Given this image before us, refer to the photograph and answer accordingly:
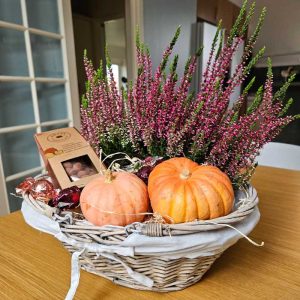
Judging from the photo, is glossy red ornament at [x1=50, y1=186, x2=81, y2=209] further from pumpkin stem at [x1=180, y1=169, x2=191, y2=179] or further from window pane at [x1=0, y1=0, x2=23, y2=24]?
window pane at [x1=0, y1=0, x2=23, y2=24]

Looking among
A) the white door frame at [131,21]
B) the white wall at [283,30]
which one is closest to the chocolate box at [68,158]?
the white door frame at [131,21]

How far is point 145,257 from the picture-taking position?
0.35 meters

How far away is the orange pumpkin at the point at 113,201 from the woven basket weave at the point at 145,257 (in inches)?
1.0

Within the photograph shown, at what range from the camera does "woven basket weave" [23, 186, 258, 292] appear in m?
0.33

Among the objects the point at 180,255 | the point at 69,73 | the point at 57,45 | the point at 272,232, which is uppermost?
the point at 57,45

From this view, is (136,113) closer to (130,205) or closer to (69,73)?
(130,205)

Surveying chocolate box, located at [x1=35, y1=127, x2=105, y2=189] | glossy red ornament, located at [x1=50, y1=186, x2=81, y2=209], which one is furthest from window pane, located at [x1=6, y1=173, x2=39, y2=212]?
glossy red ornament, located at [x1=50, y1=186, x2=81, y2=209]

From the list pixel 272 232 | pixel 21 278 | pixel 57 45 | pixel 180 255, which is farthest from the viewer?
pixel 57 45

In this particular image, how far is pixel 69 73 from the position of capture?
1.81m

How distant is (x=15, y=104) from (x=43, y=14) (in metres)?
0.65

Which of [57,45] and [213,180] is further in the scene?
[57,45]

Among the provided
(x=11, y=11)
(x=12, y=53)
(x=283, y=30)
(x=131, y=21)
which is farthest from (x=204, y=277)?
(x=283, y=30)

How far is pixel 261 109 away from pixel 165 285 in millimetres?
362

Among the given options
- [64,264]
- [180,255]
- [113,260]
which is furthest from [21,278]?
[180,255]
